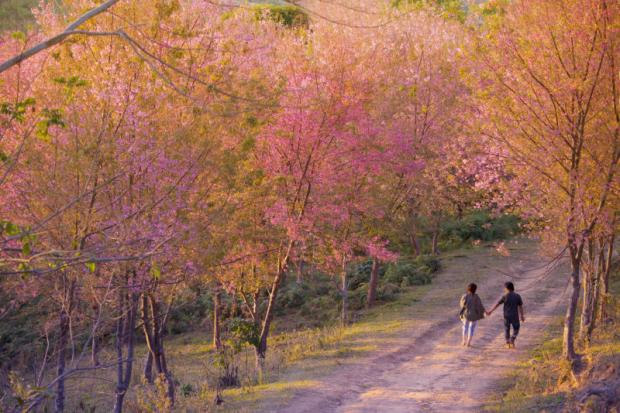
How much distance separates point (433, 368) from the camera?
13.5 m

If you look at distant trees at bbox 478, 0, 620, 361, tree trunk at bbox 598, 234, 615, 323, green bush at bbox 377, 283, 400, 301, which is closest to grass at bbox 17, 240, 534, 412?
green bush at bbox 377, 283, 400, 301

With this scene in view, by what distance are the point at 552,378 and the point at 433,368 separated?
2.35 m

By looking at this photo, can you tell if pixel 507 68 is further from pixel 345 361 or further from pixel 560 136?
pixel 345 361

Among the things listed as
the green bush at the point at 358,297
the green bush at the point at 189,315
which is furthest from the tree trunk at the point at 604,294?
the green bush at the point at 189,315

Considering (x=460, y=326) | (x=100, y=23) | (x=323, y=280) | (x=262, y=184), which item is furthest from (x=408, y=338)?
(x=323, y=280)

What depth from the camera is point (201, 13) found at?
44.5ft

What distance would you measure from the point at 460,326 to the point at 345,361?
476 centimetres

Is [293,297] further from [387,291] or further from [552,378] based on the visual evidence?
[552,378]

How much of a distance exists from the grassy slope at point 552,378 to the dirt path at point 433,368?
1.25 feet

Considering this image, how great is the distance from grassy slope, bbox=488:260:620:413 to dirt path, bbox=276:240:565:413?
0.38 m

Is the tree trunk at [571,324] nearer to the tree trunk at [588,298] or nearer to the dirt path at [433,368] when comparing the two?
the dirt path at [433,368]

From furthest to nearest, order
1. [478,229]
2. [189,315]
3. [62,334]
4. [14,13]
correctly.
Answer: [14,13], [478,229], [189,315], [62,334]

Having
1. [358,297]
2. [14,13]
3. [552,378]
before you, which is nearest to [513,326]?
[552,378]

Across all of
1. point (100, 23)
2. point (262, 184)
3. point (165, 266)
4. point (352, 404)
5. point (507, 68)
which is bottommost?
point (352, 404)
